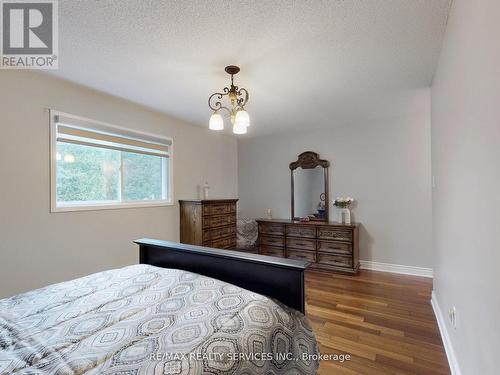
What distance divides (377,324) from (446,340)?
503 millimetres

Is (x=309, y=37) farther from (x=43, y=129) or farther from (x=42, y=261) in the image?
(x=42, y=261)

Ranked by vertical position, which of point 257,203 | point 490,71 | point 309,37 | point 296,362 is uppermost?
point 309,37

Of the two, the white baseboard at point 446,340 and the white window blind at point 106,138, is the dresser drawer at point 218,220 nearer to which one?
the white window blind at point 106,138

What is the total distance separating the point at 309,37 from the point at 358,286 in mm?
2865

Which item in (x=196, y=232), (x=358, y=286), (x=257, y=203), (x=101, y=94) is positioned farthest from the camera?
(x=257, y=203)

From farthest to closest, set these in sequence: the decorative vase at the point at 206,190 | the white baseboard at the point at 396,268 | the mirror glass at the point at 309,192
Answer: the mirror glass at the point at 309,192 < the decorative vase at the point at 206,190 < the white baseboard at the point at 396,268

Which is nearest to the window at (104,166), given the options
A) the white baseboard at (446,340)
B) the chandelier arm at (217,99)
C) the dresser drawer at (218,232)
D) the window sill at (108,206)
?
the window sill at (108,206)

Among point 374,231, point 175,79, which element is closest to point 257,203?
point 374,231

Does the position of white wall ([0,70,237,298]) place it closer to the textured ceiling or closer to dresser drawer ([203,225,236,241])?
the textured ceiling

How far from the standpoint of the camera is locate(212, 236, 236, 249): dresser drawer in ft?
12.5

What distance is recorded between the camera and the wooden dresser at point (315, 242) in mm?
3666

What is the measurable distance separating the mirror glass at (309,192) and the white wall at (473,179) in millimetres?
2468

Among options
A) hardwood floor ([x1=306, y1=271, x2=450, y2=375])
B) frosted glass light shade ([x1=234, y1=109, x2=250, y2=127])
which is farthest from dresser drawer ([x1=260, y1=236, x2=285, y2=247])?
frosted glass light shade ([x1=234, y1=109, x2=250, y2=127])

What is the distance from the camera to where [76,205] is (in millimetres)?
2670
